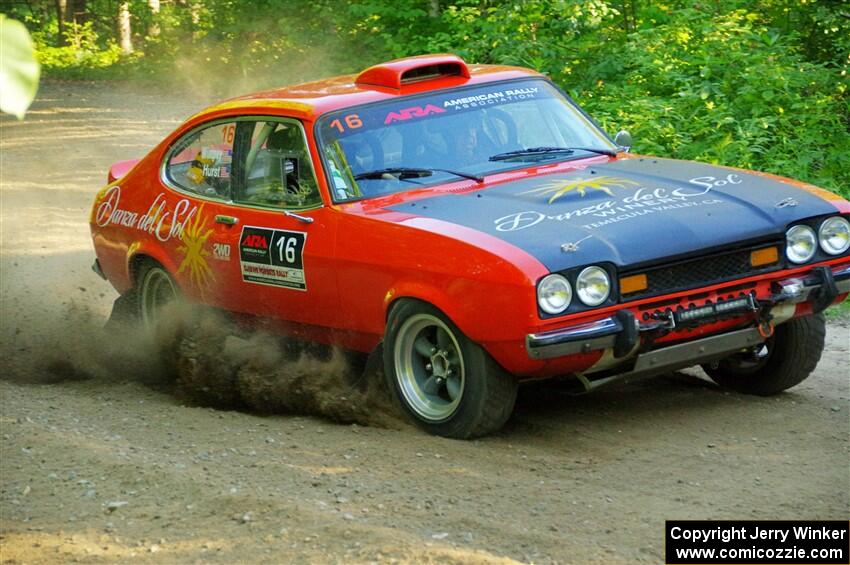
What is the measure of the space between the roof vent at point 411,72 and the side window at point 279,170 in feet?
1.90

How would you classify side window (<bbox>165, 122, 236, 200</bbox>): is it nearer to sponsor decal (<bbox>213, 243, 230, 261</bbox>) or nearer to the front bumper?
sponsor decal (<bbox>213, 243, 230, 261</bbox>)

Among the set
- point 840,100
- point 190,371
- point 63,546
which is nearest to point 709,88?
point 840,100

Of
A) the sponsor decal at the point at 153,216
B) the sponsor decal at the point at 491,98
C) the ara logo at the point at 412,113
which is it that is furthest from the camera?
the sponsor decal at the point at 153,216

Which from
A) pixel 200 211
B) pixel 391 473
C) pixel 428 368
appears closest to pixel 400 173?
pixel 428 368

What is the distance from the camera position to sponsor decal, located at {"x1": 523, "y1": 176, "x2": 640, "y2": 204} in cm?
607

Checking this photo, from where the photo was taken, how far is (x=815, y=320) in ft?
20.9

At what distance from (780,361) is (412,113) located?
91.2 inches

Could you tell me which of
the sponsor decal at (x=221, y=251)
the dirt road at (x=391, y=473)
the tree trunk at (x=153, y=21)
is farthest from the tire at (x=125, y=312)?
the tree trunk at (x=153, y=21)

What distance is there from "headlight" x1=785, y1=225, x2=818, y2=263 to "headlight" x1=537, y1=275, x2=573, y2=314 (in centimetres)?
122

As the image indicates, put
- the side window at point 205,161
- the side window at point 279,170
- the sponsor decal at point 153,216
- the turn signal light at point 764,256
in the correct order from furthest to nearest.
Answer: the sponsor decal at point 153,216 → the side window at point 205,161 → the side window at point 279,170 → the turn signal light at point 764,256

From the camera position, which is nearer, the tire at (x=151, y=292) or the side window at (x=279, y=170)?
the side window at (x=279, y=170)

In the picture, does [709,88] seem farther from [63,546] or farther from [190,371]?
[63,546]

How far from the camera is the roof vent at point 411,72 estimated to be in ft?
22.9

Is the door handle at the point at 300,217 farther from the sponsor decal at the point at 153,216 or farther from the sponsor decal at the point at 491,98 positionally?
the sponsor decal at the point at 491,98
